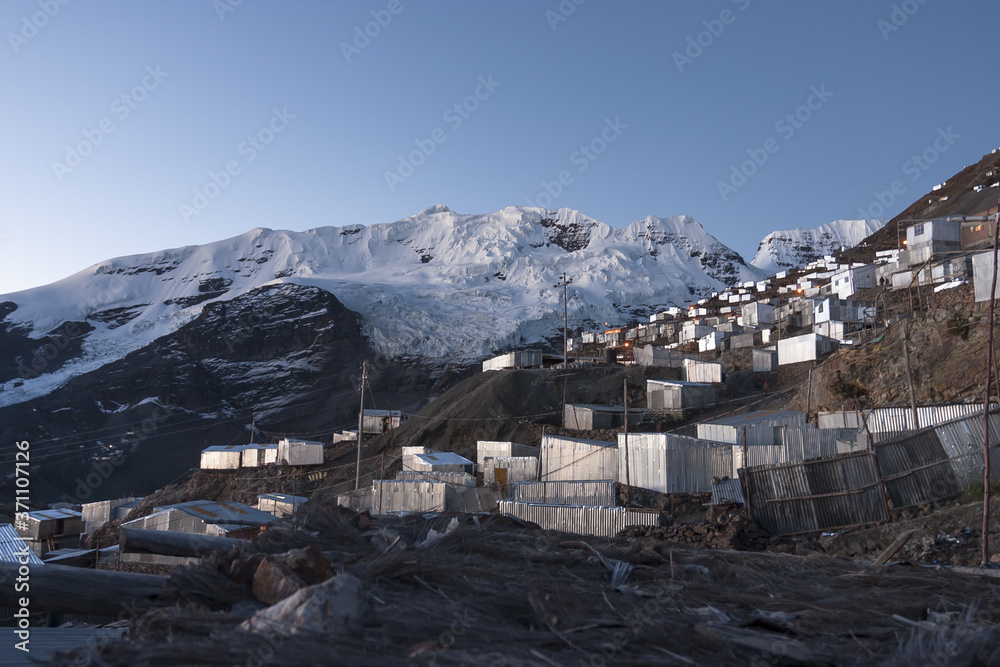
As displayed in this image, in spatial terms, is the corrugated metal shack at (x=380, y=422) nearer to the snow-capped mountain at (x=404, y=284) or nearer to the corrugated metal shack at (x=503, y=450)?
the corrugated metal shack at (x=503, y=450)

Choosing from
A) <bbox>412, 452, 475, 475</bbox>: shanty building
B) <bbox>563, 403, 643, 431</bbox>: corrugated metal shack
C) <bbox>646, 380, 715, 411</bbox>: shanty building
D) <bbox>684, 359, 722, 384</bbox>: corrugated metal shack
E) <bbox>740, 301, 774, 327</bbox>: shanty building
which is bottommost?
<bbox>412, 452, 475, 475</bbox>: shanty building

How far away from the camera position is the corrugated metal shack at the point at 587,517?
52.6 ft

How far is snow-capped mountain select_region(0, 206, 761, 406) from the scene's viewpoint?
100m

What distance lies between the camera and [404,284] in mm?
119562

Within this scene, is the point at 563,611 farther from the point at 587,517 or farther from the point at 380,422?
the point at 380,422

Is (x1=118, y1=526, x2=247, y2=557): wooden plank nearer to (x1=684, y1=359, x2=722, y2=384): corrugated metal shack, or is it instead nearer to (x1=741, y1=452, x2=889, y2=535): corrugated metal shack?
(x1=741, y1=452, x2=889, y2=535): corrugated metal shack

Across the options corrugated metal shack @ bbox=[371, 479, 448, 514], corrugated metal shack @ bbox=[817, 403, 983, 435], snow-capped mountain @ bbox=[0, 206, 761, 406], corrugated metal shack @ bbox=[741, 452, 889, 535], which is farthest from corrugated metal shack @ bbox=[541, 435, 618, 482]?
snow-capped mountain @ bbox=[0, 206, 761, 406]

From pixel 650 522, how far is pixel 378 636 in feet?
46.2

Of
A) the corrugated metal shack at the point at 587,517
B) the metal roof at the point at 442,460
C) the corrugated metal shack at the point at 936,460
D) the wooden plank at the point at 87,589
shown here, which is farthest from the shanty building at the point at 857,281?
the wooden plank at the point at 87,589

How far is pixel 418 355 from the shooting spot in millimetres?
92938

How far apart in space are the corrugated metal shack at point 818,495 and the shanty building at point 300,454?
34346mm

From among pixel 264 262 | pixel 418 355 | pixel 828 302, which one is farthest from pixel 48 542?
pixel 264 262

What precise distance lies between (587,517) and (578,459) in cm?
695

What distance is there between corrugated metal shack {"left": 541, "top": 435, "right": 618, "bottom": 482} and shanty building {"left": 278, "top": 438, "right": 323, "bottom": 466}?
23.7 metres
